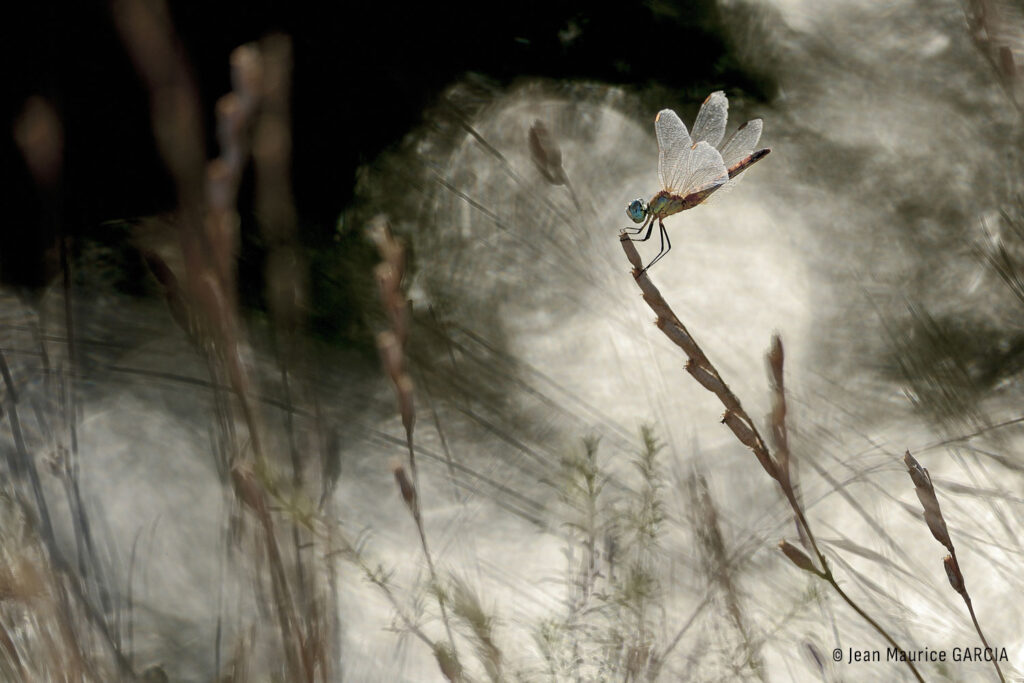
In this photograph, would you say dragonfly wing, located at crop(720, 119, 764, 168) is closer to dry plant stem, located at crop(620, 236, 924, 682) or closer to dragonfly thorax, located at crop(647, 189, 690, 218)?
dragonfly thorax, located at crop(647, 189, 690, 218)

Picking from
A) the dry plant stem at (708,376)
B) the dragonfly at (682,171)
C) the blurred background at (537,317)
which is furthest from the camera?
the blurred background at (537,317)

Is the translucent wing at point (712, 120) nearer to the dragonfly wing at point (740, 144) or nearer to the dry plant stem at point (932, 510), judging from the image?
the dragonfly wing at point (740, 144)

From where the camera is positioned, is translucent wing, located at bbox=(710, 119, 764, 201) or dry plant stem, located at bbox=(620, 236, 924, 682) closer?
dry plant stem, located at bbox=(620, 236, 924, 682)

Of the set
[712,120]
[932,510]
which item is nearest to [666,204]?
[712,120]

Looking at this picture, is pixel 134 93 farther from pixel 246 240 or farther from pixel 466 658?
pixel 466 658

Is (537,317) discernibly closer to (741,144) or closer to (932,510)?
(741,144)

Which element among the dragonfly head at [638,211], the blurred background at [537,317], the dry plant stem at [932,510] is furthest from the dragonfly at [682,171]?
the blurred background at [537,317]

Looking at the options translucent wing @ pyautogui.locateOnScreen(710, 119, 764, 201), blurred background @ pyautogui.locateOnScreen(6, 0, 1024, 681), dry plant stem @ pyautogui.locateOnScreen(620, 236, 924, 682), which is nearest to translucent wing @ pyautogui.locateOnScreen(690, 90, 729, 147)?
translucent wing @ pyautogui.locateOnScreen(710, 119, 764, 201)
